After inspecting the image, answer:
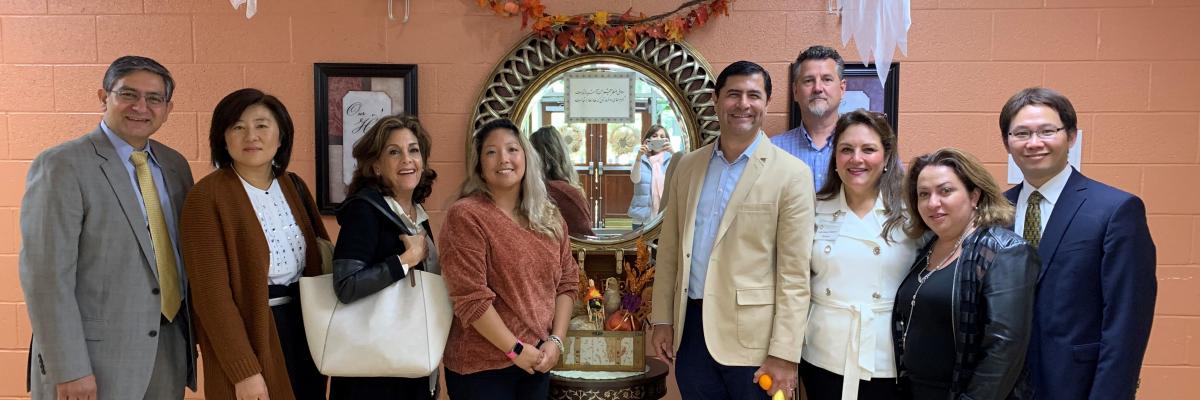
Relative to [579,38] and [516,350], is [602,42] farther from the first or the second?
[516,350]

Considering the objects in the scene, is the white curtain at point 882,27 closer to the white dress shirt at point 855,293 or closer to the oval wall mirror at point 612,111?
the white dress shirt at point 855,293

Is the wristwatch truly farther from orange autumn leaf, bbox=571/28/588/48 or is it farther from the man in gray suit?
orange autumn leaf, bbox=571/28/588/48

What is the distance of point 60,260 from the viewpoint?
188 centimetres

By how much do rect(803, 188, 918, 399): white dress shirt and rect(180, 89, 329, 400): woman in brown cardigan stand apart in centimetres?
145

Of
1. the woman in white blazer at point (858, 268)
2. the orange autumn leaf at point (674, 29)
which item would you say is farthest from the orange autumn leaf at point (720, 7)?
the woman in white blazer at point (858, 268)

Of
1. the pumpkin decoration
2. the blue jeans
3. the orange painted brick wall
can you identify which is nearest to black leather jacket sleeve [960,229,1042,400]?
the blue jeans

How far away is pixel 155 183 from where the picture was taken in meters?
2.09

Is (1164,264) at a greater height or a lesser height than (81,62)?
lesser

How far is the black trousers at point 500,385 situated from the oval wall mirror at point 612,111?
91cm

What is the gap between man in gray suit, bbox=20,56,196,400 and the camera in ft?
6.18

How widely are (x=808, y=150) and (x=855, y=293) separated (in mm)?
796

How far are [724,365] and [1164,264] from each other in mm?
2139

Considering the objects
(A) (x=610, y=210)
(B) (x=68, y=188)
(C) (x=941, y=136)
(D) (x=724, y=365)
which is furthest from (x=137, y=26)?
(C) (x=941, y=136)

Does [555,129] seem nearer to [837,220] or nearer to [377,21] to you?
[377,21]
